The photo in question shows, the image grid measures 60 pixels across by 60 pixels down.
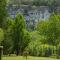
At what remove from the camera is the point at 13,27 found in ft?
80.7

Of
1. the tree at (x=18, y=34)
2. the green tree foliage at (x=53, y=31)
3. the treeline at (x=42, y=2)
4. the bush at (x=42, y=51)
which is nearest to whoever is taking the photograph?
the bush at (x=42, y=51)

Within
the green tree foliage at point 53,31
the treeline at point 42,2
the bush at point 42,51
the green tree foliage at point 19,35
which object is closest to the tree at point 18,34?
the green tree foliage at point 19,35

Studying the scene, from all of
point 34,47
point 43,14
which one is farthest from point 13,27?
point 43,14

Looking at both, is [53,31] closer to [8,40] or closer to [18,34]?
[18,34]

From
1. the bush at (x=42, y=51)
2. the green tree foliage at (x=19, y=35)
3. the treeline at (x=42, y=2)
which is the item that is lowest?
the bush at (x=42, y=51)

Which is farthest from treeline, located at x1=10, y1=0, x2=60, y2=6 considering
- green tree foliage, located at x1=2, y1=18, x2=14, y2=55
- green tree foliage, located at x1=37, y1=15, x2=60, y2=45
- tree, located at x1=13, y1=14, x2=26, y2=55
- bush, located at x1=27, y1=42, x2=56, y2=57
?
bush, located at x1=27, y1=42, x2=56, y2=57

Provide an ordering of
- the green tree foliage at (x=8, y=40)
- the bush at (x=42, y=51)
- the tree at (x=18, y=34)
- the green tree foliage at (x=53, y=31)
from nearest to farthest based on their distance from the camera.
A: the bush at (x=42, y=51), the green tree foliage at (x=8, y=40), the green tree foliage at (x=53, y=31), the tree at (x=18, y=34)

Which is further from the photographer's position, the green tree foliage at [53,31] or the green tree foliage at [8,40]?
the green tree foliage at [53,31]

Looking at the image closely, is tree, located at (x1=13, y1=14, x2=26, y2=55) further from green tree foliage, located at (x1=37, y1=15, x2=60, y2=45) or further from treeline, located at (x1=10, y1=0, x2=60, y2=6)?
treeline, located at (x1=10, y1=0, x2=60, y2=6)

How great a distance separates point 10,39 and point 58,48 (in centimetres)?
462

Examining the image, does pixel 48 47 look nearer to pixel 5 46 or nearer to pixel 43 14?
pixel 5 46

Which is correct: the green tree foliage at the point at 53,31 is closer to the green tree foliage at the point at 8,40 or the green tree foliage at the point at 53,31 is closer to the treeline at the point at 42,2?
the green tree foliage at the point at 8,40

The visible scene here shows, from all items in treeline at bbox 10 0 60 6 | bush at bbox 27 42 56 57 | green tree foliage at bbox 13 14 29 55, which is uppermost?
treeline at bbox 10 0 60 6

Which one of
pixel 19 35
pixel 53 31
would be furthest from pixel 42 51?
pixel 19 35
